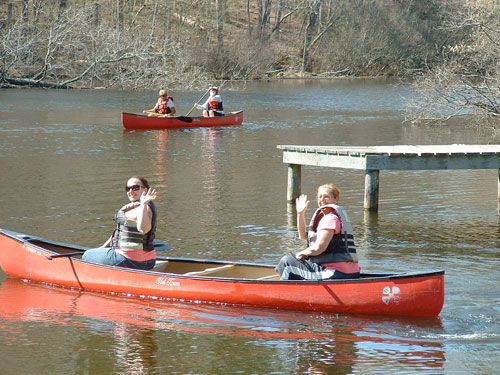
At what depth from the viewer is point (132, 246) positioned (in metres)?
11.0

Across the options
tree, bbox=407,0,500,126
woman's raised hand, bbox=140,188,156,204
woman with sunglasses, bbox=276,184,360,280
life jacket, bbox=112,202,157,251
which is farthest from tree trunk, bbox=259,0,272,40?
woman with sunglasses, bbox=276,184,360,280

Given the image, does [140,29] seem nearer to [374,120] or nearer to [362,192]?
[374,120]

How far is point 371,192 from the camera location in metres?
15.8

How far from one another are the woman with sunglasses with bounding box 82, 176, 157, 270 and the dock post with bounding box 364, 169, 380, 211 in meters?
5.32

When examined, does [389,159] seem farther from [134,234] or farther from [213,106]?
[213,106]

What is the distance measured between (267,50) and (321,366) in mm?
48313

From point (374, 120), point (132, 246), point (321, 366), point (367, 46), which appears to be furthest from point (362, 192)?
point (367, 46)

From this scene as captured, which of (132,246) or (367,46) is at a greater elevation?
(367,46)

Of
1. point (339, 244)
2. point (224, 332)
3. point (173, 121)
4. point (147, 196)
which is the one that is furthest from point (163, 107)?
point (224, 332)

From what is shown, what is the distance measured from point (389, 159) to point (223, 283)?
17.5ft

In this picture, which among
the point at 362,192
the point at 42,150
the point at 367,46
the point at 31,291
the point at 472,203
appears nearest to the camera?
the point at 31,291

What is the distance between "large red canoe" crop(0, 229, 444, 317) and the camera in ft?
33.2

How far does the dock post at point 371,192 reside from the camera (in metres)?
15.6

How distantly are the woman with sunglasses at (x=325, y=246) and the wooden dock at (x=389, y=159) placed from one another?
484cm
